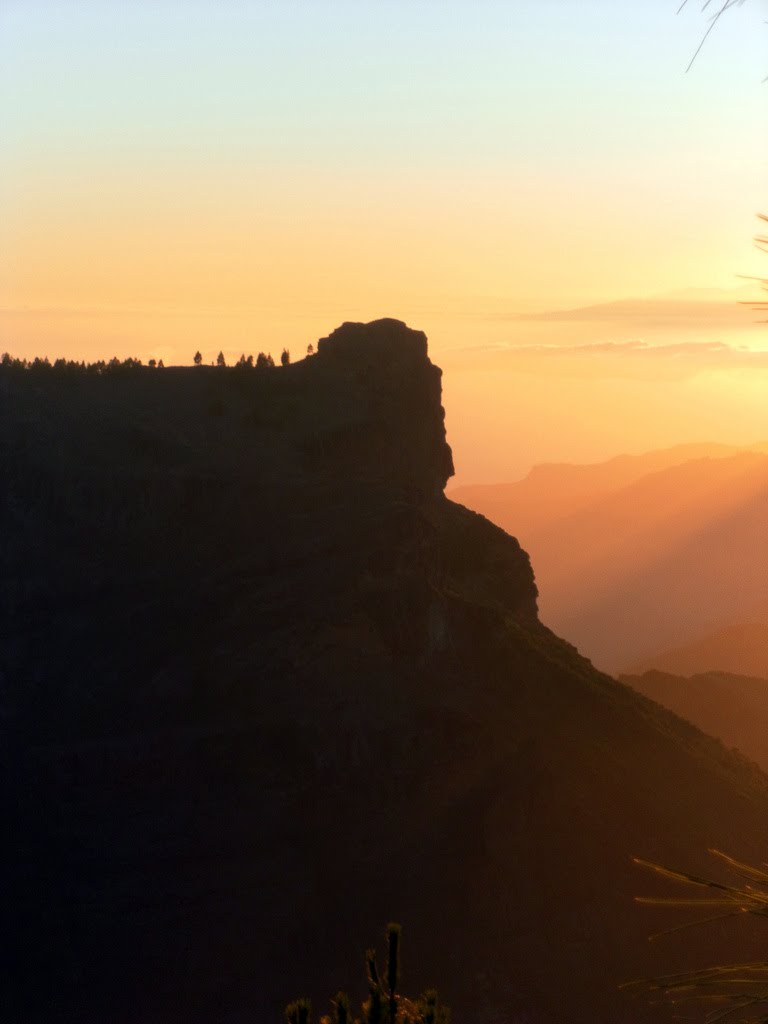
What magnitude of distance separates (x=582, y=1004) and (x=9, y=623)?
3585cm

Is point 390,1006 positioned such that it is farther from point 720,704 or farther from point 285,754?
point 720,704

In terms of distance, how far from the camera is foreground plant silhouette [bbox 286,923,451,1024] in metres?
13.7

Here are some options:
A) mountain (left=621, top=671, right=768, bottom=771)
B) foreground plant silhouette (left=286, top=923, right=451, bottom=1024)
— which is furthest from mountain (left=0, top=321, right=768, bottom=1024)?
foreground plant silhouette (left=286, top=923, right=451, bottom=1024)

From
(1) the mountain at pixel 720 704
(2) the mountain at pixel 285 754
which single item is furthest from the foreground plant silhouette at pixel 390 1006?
(1) the mountain at pixel 720 704

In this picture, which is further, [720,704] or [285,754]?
[720,704]

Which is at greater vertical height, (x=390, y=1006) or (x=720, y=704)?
(x=720, y=704)

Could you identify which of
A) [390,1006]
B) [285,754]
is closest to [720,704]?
[285,754]

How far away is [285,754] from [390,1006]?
2250 inches

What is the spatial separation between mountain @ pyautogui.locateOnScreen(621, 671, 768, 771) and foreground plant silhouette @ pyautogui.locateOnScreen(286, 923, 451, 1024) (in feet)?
350

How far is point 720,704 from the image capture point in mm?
127188

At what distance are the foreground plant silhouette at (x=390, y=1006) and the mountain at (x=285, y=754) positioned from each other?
50115 millimetres

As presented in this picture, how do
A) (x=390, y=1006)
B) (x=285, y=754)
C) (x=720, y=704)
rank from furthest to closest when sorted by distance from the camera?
(x=720, y=704) < (x=285, y=754) < (x=390, y=1006)

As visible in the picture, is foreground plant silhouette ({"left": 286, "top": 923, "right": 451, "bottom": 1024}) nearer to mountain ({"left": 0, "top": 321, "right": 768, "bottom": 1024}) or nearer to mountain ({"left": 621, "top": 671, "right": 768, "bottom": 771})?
mountain ({"left": 0, "top": 321, "right": 768, "bottom": 1024})

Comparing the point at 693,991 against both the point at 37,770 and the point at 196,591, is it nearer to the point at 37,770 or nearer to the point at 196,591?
the point at 37,770
